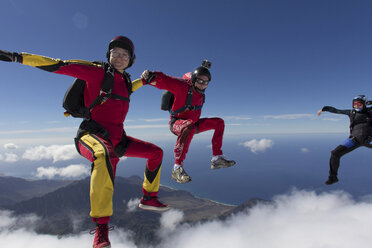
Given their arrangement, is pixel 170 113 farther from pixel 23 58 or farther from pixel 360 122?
pixel 360 122

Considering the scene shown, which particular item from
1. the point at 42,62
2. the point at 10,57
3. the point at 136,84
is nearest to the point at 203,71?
the point at 136,84

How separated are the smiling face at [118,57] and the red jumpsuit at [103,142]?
0.56 ft

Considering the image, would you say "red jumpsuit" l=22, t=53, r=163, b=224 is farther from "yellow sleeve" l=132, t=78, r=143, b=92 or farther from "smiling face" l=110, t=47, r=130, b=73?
"smiling face" l=110, t=47, r=130, b=73

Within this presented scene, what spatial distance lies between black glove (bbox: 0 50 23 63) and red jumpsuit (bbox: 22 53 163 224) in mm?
61

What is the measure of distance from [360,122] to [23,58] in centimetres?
1013

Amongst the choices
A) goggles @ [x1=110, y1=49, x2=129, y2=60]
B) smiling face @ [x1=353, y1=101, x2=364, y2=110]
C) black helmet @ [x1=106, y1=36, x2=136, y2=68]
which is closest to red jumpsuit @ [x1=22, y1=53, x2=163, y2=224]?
goggles @ [x1=110, y1=49, x2=129, y2=60]

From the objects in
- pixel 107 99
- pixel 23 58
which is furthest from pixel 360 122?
pixel 23 58

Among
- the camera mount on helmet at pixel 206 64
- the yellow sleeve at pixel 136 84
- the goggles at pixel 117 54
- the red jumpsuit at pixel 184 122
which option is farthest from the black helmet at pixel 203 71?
the goggles at pixel 117 54

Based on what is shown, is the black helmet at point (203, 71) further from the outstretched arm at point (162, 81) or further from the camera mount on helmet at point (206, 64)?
the outstretched arm at point (162, 81)

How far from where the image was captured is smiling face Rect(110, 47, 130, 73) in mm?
3604

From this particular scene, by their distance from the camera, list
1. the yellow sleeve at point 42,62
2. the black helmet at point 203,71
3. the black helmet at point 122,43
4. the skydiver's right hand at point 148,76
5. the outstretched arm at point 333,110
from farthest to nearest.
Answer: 1. the outstretched arm at point 333,110
2. the black helmet at point 203,71
3. the skydiver's right hand at point 148,76
4. the black helmet at point 122,43
5. the yellow sleeve at point 42,62

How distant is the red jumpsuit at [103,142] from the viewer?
8.59 ft

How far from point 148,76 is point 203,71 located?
56.5 inches

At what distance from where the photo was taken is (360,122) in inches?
281
